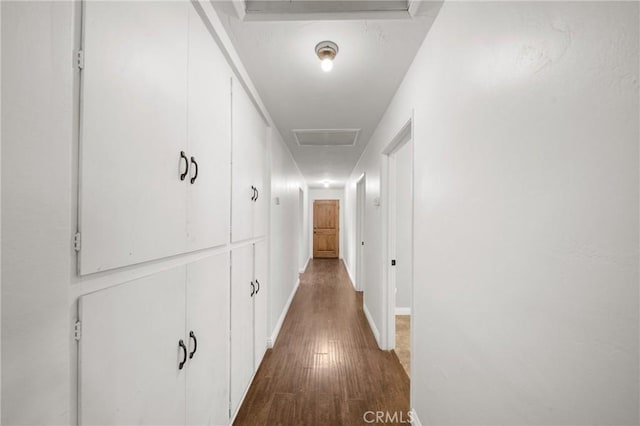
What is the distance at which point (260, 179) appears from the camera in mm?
2369

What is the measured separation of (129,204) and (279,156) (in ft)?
8.27

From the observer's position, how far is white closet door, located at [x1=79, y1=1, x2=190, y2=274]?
68 cm

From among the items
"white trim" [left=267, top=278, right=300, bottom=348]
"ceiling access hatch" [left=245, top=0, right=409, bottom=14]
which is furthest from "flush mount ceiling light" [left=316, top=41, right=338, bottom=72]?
"white trim" [left=267, top=278, right=300, bottom=348]

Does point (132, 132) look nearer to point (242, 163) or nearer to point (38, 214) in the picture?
point (38, 214)

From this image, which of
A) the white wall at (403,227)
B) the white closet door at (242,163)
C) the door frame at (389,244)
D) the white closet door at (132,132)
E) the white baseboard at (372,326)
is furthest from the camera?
the white wall at (403,227)

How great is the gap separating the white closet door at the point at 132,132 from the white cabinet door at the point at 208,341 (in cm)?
29

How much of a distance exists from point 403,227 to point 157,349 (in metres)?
3.21

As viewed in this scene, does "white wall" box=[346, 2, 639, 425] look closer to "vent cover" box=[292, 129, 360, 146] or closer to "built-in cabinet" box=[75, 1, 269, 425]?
"built-in cabinet" box=[75, 1, 269, 425]

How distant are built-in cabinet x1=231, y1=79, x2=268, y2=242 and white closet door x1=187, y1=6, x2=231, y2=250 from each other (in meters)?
0.12

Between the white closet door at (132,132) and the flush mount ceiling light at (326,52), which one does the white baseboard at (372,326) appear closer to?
the white closet door at (132,132)

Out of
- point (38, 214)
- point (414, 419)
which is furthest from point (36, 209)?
point (414, 419)

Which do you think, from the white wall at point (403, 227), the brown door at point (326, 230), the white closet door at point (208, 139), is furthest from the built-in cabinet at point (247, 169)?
the brown door at point (326, 230)

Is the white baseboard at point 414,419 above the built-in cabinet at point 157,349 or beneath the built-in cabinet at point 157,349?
beneath

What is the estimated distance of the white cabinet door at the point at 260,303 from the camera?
2.18m
